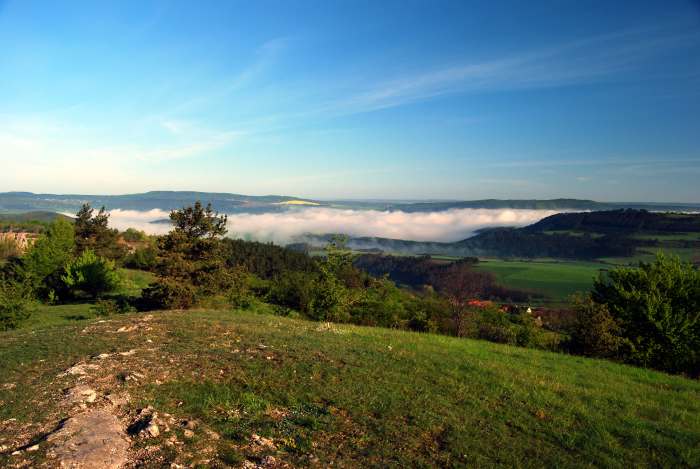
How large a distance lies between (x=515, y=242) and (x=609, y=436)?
17330 centimetres

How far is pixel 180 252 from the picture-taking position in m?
27.1

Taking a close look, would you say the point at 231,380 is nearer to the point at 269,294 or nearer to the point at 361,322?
the point at 361,322

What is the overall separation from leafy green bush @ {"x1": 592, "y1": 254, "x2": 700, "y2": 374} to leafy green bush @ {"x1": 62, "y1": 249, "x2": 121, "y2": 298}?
146ft

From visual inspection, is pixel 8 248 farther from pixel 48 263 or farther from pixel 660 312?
pixel 660 312

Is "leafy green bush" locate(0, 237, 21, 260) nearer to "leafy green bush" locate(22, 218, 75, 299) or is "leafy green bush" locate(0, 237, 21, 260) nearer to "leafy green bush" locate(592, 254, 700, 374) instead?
"leafy green bush" locate(22, 218, 75, 299)

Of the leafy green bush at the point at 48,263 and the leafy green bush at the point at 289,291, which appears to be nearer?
the leafy green bush at the point at 48,263

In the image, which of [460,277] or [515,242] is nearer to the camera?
[460,277]

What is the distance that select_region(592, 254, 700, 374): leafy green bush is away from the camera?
21.3m

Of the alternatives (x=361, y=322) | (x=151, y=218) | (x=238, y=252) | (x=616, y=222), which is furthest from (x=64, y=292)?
(x=616, y=222)

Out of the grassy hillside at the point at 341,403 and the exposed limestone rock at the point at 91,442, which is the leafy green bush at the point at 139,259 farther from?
the exposed limestone rock at the point at 91,442

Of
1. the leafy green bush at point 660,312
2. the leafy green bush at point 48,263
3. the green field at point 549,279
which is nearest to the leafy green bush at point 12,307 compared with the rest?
the leafy green bush at point 48,263

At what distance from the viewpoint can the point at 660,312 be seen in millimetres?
22344

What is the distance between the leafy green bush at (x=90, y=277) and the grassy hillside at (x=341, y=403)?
94.4ft

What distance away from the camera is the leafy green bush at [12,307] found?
2347 centimetres
